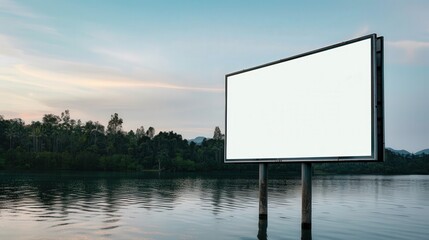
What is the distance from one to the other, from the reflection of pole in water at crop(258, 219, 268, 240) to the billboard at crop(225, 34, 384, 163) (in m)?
4.30

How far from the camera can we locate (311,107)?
102 ft

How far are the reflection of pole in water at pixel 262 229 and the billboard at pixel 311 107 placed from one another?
169 inches

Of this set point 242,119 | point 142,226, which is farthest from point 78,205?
point 242,119

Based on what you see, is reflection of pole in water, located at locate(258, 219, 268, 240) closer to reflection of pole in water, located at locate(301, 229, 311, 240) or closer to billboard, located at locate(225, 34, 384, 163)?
reflection of pole in water, located at locate(301, 229, 311, 240)

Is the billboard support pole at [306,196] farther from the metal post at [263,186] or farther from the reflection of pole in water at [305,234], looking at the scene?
the metal post at [263,186]

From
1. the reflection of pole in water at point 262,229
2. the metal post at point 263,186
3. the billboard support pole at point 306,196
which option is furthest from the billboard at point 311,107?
the reflection of pole in water at point 262,229

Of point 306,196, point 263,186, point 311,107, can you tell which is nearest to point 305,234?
point 306,196

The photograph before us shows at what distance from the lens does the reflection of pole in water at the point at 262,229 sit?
29550 mm

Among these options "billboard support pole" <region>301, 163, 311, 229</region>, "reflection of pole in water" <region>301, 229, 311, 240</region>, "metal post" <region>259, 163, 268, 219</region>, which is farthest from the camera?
"metal post" <region>259, 163, 268, 219</region>

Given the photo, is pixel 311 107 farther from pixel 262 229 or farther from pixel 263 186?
pixel 263 186

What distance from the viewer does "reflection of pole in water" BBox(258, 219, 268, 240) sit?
29550 millimetres

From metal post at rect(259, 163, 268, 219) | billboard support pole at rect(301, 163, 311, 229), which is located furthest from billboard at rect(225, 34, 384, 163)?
metal post at rect(259, 163, 268, 219)

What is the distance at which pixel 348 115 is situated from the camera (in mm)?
28641

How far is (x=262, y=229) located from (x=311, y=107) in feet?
27.0
